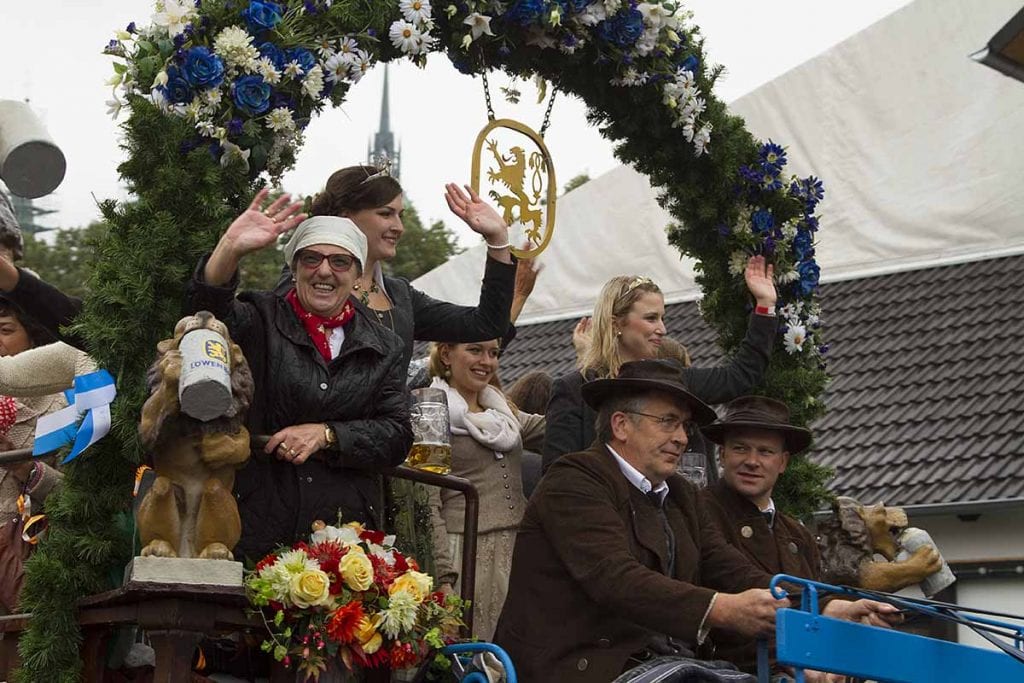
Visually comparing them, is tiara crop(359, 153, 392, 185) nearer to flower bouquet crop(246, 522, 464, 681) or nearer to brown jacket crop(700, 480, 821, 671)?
flower bouquet crop(246, 522, 464, 681)

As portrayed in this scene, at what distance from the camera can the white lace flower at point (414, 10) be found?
6047mm

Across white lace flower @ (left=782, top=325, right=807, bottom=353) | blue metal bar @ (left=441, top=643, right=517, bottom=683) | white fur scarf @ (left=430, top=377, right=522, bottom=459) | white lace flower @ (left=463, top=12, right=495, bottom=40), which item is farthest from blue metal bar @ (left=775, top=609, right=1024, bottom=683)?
white lace flower @ (left=463, top=12, right=495, bottom=40)

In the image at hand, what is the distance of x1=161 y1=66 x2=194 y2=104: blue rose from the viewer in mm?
5566

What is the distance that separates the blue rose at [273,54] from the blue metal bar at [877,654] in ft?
7.86

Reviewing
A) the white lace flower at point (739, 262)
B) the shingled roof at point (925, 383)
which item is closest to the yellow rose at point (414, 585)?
the white lace flower at point (739, 262)

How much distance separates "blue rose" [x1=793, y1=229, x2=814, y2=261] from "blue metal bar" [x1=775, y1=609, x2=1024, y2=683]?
2.34 meters

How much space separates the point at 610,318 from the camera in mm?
6758

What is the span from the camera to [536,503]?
5598 millimetres

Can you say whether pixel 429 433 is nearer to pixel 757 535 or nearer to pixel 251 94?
pixel 757 535

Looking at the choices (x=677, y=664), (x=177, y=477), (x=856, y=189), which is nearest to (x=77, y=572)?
(x=177, y=477)

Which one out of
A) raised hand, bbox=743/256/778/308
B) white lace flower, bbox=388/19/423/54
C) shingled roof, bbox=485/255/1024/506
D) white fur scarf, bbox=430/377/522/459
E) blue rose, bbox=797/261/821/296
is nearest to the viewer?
white lace flower, bbox=388/19/423/54

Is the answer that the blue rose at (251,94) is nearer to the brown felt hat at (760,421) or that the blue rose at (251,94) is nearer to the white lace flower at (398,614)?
the white lace flower at (398,614)

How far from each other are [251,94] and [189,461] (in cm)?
126

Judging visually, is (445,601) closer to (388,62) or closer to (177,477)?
(177,477)
